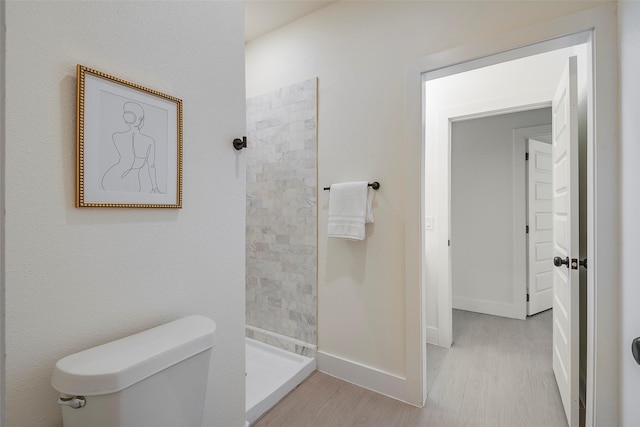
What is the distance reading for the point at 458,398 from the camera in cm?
183

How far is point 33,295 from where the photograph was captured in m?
0.83

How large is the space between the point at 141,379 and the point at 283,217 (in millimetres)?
1597

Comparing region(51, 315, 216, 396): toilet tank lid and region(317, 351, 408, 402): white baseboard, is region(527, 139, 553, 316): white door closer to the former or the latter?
region(317, 351, 408, 402): white baseboard

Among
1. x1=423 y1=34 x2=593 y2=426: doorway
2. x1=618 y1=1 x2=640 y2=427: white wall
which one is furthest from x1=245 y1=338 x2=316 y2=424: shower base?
x1=618 y1=1 x2=640 y2=427: white wall

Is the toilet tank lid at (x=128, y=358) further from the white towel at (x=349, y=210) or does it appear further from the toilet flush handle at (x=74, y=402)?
the white towel at (x=349, y=210)

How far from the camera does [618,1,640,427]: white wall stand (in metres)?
1.01

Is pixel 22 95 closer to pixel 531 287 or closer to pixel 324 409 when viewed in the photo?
pixel 324 409

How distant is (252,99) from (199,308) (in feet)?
6.05

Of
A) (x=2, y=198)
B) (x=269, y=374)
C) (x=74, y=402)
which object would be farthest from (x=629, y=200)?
(x=269, y=374)

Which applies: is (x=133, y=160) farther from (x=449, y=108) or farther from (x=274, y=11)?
(x=449, y=108)

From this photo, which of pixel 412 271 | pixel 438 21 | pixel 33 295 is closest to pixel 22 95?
pixel 33 295

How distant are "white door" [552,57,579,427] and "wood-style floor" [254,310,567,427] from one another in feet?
0.66

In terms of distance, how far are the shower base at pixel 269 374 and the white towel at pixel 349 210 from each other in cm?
94

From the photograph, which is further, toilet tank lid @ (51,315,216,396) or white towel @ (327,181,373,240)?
white towel @ (327,181,373,240)
